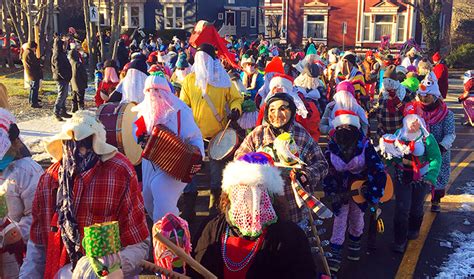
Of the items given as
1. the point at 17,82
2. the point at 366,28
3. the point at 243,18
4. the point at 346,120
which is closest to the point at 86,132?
the point at 346,120

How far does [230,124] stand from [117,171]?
11.8 ft

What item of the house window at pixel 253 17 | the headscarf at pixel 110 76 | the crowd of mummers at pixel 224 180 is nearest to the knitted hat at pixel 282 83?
the crowd of mummers at pixel 224 180

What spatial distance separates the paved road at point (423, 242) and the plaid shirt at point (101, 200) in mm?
2728

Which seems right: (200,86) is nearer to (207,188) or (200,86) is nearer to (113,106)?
(113,106)

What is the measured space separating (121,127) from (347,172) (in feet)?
7.56

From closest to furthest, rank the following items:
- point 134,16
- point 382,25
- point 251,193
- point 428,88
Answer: point 251,193 < point 428,88 < point 382,25 < point 134,16

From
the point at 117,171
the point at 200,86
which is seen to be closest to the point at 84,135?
the point at 117,171

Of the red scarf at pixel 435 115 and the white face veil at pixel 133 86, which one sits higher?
the white face veil at pixel 133 86

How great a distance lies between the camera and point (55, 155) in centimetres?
320

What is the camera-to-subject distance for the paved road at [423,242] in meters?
5.43

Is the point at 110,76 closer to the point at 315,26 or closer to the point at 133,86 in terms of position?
the point at 133,86

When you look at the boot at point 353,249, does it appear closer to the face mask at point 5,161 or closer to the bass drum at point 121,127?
the bass drum at point 121,127

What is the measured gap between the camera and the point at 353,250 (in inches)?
217

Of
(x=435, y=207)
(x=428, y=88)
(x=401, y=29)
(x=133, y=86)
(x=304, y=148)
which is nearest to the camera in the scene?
(x=304, y=148)
